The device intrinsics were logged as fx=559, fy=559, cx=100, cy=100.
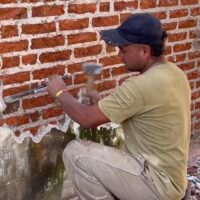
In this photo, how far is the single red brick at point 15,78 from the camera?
3785 millimetres

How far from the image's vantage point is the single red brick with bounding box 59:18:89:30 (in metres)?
4.09

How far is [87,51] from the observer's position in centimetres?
433

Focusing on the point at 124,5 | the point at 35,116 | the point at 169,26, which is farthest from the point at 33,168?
the point at 169,26

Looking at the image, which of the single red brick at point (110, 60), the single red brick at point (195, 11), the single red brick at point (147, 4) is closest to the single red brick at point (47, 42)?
the single red brick at point (110, 60)

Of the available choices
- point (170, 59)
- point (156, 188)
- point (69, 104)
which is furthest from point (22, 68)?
point (170, 59)

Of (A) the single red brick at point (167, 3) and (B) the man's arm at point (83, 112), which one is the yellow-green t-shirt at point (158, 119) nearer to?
(B) the man's arm at point (83, 112)

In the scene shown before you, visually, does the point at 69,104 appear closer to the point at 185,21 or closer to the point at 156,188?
the point at 156,188

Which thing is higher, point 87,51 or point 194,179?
point 87,51

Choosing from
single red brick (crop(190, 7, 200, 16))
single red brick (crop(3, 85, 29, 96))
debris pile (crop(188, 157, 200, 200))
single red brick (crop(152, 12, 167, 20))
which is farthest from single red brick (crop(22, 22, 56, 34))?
debris pile (crop(188, 157, 200, 200))

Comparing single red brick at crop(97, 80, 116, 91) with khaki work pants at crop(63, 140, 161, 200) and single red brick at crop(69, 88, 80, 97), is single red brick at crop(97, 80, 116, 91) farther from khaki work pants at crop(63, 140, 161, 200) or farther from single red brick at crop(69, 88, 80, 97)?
khaki work pants at crop(63, 140, 161, 200)

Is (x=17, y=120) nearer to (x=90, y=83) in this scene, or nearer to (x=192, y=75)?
(x=90, y=83)

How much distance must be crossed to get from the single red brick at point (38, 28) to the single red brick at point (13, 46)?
8cm

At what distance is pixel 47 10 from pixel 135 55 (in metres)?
0.79

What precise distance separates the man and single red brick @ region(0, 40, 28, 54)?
30cm
